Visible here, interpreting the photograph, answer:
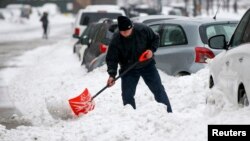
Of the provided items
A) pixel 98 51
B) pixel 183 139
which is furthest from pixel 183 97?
pixel 98 51

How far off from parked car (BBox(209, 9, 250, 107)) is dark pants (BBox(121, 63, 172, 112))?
1.12m

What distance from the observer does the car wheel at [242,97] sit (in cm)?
673

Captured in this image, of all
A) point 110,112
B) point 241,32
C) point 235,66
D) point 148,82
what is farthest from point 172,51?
point 235,66

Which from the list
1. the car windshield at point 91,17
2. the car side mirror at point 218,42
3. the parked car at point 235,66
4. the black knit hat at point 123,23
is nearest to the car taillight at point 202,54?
the black knit hat at point 123,23

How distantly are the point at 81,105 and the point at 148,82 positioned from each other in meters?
1.10

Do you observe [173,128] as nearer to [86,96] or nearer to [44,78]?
[86,96]

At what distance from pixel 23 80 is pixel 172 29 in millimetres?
5609

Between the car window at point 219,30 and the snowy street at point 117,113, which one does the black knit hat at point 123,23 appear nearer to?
the snowy street at point 117,113

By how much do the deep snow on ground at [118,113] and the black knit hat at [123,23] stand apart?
1070 mm

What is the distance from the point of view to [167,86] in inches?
458

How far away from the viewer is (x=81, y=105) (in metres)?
9.75

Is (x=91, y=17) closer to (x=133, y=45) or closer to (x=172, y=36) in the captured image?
(x=172, y=36)

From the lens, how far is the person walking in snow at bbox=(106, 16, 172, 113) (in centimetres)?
915

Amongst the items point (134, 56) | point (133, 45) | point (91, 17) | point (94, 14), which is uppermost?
point (133, 45)
